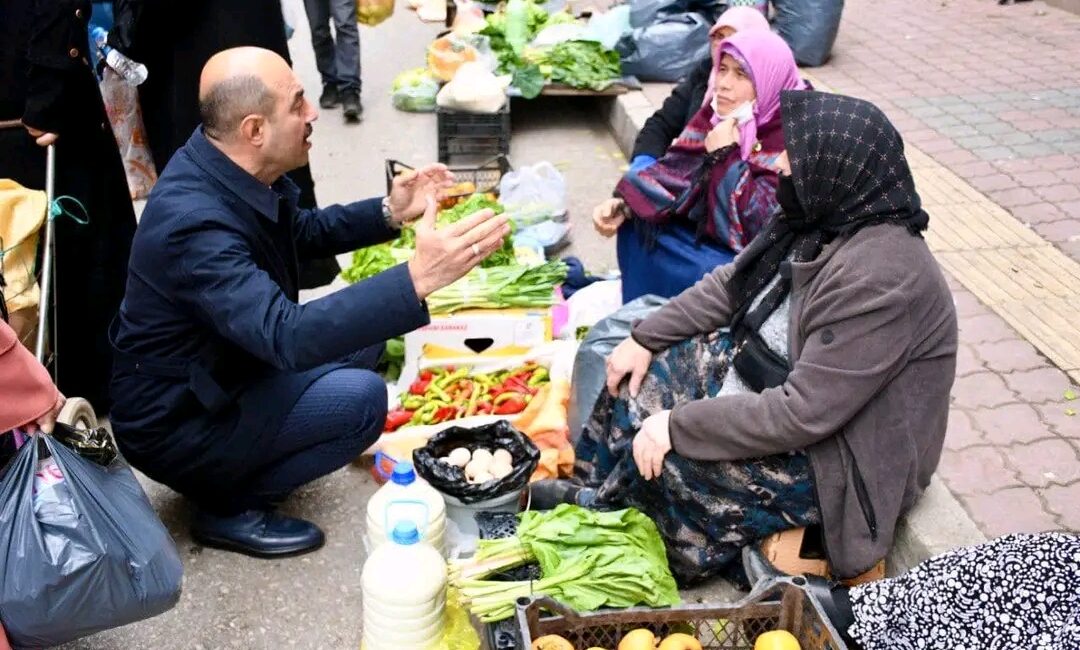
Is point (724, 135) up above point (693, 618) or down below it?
above

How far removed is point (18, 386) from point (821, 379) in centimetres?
188

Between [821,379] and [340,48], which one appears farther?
[340,48]

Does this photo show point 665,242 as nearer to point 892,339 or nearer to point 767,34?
point 767,34

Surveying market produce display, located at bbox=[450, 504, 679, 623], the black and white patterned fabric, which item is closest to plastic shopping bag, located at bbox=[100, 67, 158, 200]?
market produce display, located at bbox=[450, 504, 679, 623]

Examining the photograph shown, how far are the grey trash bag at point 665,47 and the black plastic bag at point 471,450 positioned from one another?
437 cm

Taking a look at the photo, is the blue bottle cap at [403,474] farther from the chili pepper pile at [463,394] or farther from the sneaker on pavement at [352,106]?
the sneaker on pavement at [352,106]

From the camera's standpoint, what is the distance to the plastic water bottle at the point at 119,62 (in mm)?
3994

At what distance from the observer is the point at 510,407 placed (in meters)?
3.88

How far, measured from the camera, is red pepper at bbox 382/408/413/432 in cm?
382

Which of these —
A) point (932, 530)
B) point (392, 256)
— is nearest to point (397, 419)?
point (392, 256)

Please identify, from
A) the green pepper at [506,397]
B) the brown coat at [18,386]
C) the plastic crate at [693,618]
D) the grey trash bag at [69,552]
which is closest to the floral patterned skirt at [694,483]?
the plastic crate at [693,618]

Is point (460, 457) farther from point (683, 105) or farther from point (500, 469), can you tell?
point (683, 105)

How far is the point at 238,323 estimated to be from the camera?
2650 millimetres

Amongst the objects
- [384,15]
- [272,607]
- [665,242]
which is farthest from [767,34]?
[384,15]
